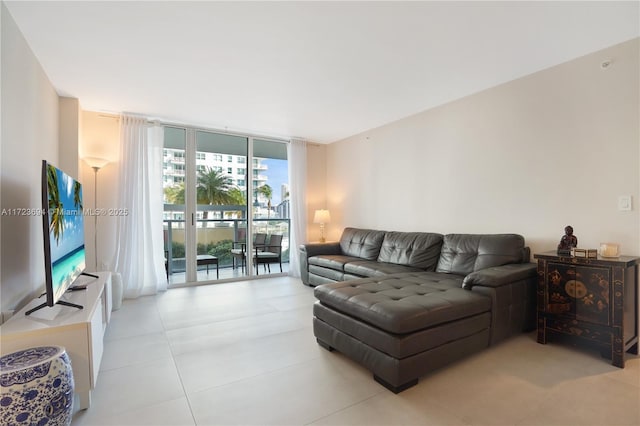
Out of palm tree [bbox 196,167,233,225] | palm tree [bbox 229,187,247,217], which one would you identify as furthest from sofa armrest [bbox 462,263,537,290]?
palm tree [bbox 196,167,233,225]

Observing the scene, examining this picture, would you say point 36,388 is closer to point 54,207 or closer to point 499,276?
point 54,207

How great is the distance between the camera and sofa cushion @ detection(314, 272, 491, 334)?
1894mm

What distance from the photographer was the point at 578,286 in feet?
7.66

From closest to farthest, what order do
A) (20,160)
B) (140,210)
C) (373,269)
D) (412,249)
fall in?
1. (20,160)
2. (373,269)
3. (412,249)
4. (140,210)

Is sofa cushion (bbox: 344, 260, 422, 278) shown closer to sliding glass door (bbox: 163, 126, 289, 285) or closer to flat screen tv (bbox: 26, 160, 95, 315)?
sliding glass door (bbox: 163, 126, 289, 285)

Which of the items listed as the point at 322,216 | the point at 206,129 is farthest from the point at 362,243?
the point at 206,129

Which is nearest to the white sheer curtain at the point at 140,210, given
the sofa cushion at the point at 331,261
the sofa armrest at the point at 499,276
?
the sofa cushion at the point at 331,261

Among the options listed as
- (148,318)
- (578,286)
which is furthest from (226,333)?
(578,286)

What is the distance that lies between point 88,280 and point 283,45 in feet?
8.94

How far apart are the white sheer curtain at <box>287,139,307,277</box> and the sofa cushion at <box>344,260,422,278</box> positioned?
1.66 m

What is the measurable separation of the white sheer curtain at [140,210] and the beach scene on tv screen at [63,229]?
4.28 ft

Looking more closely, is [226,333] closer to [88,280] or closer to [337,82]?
[88,280]

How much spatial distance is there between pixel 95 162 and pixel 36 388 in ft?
10.3

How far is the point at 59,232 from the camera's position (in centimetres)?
202
